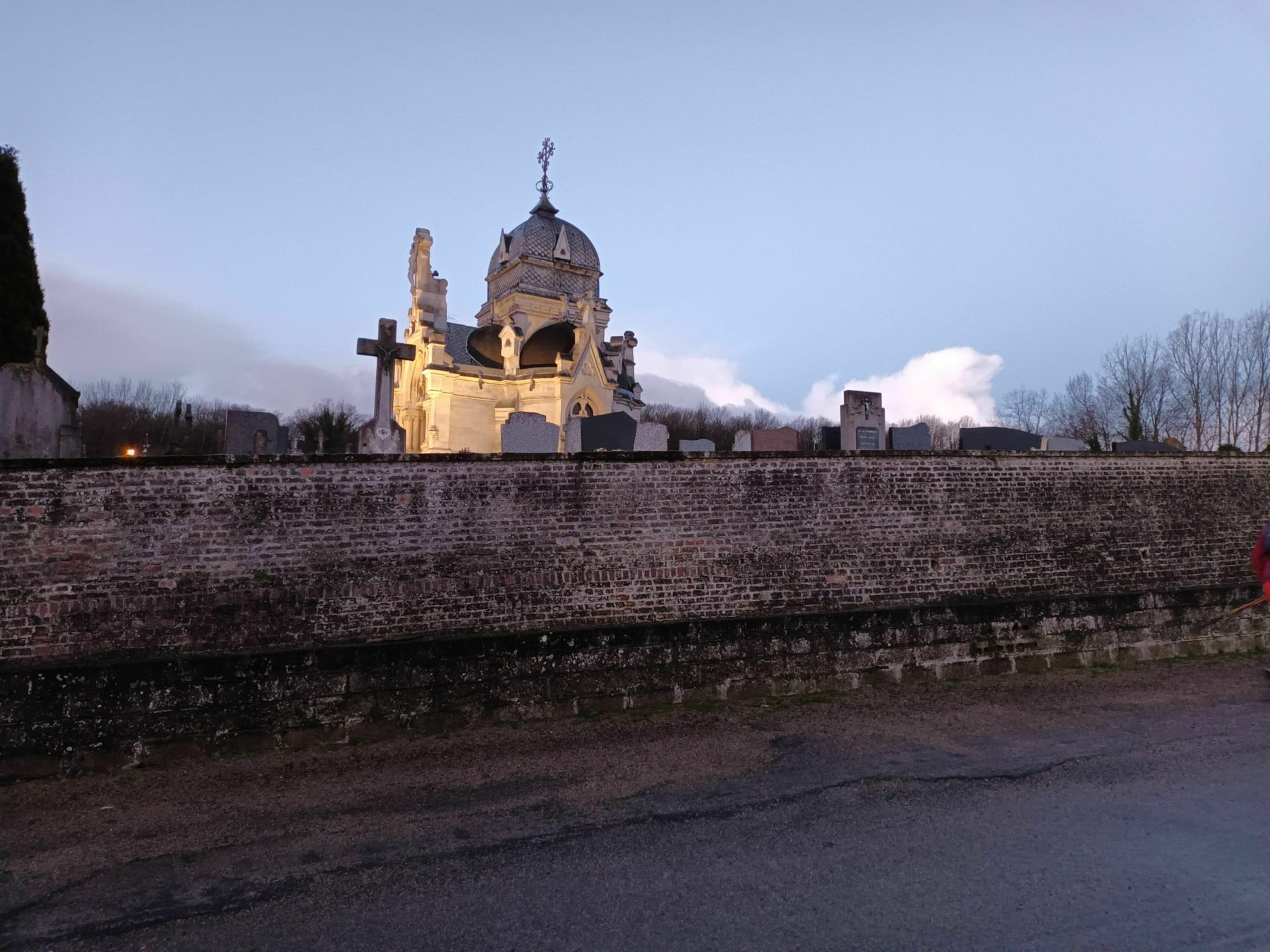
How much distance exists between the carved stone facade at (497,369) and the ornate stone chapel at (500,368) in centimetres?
5

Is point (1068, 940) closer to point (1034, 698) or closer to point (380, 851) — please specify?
point (380, 851)

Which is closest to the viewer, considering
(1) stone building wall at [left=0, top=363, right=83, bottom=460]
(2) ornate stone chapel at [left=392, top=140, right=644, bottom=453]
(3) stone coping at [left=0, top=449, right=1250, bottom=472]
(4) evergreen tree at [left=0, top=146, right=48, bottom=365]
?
(3) stone coping at [left=0, top=449, right=1250, bottom=472]

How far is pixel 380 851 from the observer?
4.80 metres

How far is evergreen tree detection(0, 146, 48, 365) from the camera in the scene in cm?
1527

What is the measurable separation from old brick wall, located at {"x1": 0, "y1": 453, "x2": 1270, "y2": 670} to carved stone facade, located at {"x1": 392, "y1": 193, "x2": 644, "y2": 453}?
24123 millimetres

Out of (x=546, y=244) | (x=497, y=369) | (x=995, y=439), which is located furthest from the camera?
(x=546, y=244)

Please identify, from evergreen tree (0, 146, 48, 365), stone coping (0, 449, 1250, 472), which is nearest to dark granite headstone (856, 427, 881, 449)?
stone coping (0, 449, 1250, 472)

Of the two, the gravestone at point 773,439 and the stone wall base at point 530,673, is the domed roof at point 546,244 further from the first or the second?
the stone wall base at point 530,673

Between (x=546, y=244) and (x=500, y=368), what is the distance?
13.6 m

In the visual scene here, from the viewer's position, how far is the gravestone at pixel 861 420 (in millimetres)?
13031

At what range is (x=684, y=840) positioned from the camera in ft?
15.9

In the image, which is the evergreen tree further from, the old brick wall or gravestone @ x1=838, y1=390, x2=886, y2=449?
gravestone @ x1=838, y1=390, x2=886, y2=449

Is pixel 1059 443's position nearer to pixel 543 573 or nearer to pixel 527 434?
pixel 527 434

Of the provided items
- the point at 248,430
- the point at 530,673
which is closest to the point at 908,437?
the point at 530,673
